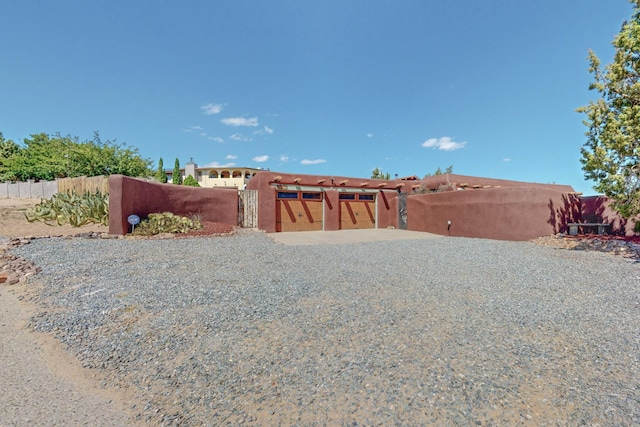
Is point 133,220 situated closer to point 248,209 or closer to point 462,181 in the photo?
point 248,209

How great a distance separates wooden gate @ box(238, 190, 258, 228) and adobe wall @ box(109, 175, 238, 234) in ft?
0.92

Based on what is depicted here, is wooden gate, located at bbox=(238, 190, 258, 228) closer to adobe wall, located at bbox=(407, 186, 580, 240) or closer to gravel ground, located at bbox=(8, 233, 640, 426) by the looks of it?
gravel ground, located at bbox=(8, 233, 640, 426)

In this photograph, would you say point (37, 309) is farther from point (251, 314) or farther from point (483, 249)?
point (483, 249)

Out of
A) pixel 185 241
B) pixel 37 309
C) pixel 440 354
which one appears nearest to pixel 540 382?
pixel 440 354

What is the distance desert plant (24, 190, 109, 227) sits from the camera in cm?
1099

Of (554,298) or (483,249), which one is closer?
(554,298)

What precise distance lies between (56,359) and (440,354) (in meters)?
3.99

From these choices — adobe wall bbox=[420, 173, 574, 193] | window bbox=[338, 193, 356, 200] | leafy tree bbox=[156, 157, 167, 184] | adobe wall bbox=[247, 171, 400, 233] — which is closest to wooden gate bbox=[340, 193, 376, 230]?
window bbox=[338, 193, 356, 200]

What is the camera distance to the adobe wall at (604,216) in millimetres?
11094

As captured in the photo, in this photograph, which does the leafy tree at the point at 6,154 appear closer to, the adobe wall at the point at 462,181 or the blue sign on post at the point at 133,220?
the blue sign on post at the point at 133,220

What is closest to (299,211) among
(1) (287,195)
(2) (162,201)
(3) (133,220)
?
(1) (287,195)

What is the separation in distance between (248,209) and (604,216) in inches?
673

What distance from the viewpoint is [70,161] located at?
71.2 ft

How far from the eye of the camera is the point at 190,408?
203 cm
